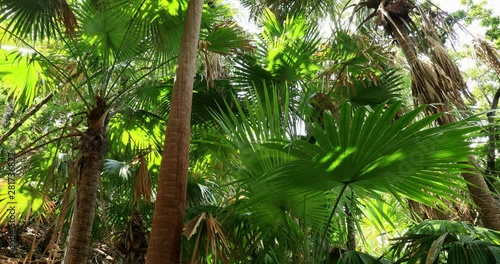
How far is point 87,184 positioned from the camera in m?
2.82

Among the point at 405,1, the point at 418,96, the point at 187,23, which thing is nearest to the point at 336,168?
the point at 187,23

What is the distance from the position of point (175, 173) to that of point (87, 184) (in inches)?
37.5

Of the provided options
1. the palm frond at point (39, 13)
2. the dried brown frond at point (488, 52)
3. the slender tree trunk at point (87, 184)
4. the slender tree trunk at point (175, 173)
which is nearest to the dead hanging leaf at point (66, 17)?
the palm frond at point (39, 13)

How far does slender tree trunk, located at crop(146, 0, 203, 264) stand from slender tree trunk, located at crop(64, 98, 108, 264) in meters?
0.81

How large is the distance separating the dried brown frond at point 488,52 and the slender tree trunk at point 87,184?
4281 millimetres

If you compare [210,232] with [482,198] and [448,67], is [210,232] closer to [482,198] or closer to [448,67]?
[482,198]

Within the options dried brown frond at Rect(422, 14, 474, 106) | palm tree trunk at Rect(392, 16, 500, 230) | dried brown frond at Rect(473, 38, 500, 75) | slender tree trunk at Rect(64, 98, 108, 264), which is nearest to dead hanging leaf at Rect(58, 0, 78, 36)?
slender tree trunk at Rect(64, 98, 108, 264)

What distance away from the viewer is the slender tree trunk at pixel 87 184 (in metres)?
2.62

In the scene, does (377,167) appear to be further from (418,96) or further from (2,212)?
(2,212)

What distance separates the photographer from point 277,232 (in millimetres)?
2430

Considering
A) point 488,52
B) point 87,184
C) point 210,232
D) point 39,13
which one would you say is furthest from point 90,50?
point 488,52

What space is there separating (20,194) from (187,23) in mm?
2442

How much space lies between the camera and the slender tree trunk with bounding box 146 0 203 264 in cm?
206

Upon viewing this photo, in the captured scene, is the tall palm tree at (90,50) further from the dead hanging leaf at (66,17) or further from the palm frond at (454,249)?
the palm frond at (454,249)
